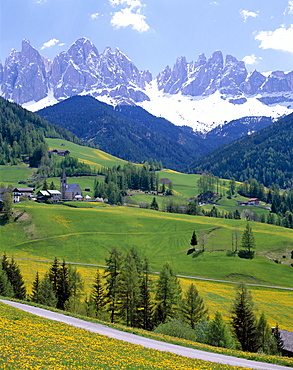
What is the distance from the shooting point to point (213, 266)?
98688mm

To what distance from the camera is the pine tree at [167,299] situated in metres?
54.4

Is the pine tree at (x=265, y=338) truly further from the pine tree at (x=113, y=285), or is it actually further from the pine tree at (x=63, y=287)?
the pine tree at (x=63, y=287)

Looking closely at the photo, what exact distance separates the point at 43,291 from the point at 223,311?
33163 millimetres

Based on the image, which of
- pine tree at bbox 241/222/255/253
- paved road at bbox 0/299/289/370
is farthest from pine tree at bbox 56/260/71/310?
pine tree at bbox 241/222/255/253

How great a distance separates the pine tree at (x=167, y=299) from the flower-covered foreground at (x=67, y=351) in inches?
1006

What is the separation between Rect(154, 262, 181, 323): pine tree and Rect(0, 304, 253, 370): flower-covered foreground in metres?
25.6

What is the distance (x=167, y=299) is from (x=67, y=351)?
3376cm

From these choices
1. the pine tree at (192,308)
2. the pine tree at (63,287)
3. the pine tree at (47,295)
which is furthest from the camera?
the pine tree at (63,287)

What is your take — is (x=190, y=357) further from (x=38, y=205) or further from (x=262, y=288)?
(x=38, y=205)

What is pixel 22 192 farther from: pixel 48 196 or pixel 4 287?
pixel 4 287

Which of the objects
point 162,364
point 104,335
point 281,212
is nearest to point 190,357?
point 162,364

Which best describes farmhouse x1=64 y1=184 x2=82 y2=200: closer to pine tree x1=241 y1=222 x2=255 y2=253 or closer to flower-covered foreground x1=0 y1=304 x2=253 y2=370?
pine tree x1=241 y1=222 x2=255 y2=253

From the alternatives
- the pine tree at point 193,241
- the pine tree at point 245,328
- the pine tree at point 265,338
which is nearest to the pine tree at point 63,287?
the pine tree at point 245,328

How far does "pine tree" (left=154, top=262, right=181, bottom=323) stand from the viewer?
54406 mm
